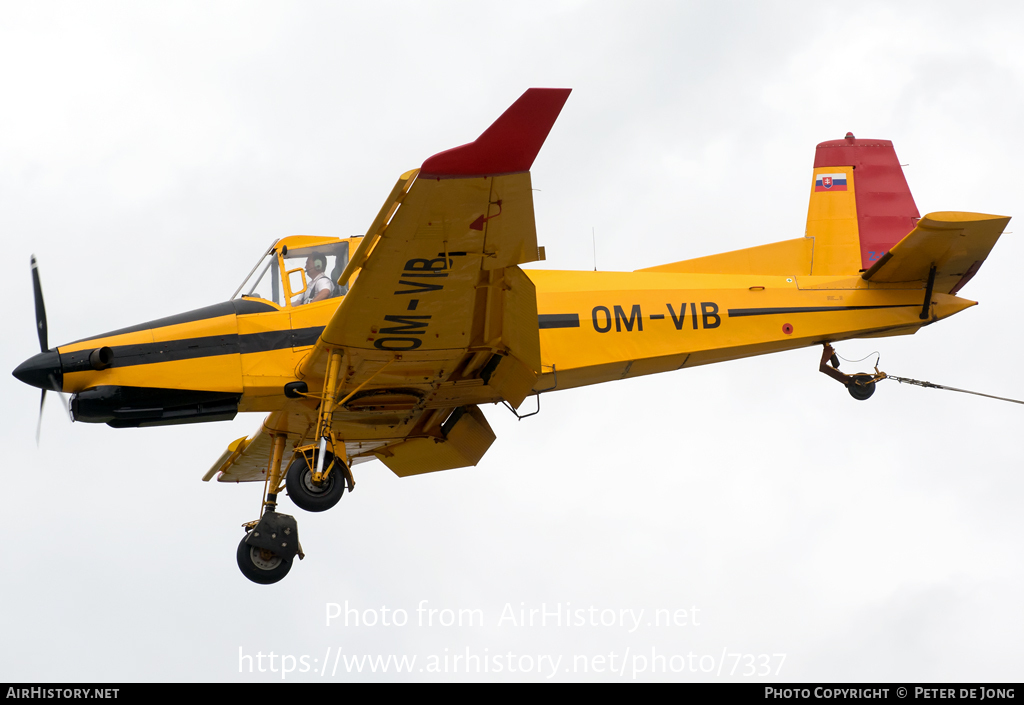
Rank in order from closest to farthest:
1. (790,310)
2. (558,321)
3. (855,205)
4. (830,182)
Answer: (558,321), (790,310), (855,205), (830,182)

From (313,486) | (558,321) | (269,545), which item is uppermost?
(558,321)

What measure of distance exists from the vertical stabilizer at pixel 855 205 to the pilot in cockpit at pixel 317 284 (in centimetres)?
672

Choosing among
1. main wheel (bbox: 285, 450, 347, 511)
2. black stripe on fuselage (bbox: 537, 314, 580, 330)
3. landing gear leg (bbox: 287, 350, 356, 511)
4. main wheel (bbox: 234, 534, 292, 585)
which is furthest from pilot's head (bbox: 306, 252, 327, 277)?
main wheel (bbox: 234, 534, 292, 585)

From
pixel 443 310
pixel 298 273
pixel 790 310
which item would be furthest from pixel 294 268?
pixel 790 310

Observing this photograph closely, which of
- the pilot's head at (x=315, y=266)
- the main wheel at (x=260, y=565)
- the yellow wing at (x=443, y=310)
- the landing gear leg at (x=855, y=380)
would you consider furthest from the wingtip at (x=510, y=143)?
the landing gear leg at (x=855, y=380)

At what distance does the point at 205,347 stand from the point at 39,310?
170cm

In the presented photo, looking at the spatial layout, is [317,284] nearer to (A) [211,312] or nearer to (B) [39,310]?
(A) [211,312]

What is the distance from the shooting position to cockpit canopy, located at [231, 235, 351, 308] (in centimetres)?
1194

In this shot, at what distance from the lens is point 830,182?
15.5 metres

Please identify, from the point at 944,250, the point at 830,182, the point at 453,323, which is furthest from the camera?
the point at 830,182

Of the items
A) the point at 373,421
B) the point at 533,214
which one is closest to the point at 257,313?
the point at 373,421

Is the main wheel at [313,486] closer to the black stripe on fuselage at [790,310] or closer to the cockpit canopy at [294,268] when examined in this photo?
the cockpit canopy at [294,268]

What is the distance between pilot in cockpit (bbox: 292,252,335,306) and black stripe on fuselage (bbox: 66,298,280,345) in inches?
16.1

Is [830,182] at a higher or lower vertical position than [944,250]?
higher
